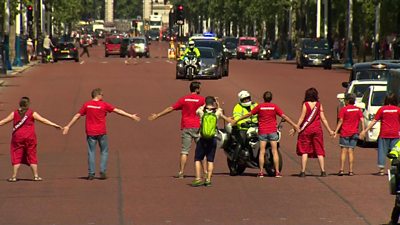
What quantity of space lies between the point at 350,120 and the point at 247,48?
235 ft

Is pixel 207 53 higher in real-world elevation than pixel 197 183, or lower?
lower

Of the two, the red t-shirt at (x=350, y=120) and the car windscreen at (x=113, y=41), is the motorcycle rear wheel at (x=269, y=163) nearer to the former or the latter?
the red t-shirt at (x=350, y=120)

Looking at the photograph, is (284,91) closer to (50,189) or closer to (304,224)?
(50,189)

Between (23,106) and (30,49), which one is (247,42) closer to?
(30,49)

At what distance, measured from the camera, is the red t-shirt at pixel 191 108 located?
20.6 metres

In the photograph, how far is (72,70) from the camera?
6366 centimetres

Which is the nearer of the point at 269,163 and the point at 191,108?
the point at 191,108

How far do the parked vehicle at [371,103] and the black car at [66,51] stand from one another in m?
52.0

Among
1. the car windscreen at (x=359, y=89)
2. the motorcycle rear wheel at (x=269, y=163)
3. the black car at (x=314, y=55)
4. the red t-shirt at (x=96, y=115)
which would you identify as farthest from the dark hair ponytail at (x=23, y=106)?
the black car at (x=314, y=55)

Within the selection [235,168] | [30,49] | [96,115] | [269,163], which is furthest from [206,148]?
[30,49]

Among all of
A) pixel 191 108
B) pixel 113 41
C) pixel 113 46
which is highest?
pixel 191 108

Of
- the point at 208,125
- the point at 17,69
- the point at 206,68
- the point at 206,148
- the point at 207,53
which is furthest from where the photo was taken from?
the point at 17,69

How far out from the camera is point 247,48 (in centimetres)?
9344

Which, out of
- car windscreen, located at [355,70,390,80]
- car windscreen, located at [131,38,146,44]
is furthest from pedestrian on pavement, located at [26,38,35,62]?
car windscreen, located at [355,70,390,80]
